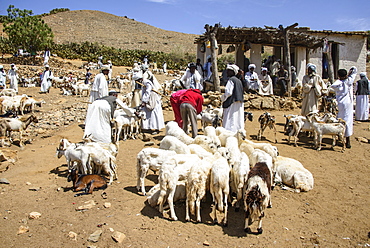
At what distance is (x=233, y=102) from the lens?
7.50m

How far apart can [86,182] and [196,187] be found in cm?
218

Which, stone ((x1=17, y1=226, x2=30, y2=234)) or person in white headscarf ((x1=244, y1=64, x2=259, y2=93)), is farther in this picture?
person in white headscarf ((x1=244, y1=64, x2=259, y2=93))

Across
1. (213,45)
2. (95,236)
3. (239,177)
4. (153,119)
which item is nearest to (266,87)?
(213,45)

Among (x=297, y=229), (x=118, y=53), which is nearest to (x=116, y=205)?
(x=297, y=229)

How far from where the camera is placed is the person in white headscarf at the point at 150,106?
932 centimetres

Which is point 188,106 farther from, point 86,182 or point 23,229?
point 23,229

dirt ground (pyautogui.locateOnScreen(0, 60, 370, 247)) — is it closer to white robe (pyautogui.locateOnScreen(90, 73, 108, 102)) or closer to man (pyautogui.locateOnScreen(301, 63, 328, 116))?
white robe (pyautogui.locateOnScreen(90, 73, 108, 102))

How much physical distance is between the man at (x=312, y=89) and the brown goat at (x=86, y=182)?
6.90 meters

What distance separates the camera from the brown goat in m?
5.42

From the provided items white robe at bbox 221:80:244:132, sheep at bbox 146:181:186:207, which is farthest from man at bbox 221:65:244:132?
sheep at bbox 146:181:186:207

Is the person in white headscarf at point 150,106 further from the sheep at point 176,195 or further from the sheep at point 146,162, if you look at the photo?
the sheep at point 176,195

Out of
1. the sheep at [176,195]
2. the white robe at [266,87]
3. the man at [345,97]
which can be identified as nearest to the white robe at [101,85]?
the sheep at [176,195]

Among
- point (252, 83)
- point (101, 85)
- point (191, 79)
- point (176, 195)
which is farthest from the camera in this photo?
point (252, 83)

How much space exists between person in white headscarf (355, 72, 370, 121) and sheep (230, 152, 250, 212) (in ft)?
30.4
